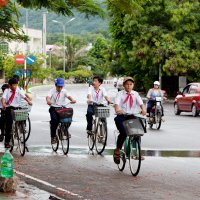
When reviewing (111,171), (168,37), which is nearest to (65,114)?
(111,171)

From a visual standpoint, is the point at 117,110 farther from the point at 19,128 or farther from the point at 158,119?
the point at 158,119

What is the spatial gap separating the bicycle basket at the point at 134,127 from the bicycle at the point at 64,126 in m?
3.65

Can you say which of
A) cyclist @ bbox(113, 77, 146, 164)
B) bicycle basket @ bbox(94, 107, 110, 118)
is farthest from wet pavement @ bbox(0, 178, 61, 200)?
bicycle basket @ bbox(94, 107, 110, 118)

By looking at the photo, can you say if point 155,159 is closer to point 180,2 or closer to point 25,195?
point 25,195

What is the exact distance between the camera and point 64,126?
1659 centimetres

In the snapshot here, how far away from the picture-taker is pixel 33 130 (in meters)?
24.0

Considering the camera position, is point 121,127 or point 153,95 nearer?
point 121,127

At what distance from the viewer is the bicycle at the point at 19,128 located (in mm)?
15984

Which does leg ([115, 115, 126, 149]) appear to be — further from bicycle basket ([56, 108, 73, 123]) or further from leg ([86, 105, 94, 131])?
leg ([86, 105, 94, 131])

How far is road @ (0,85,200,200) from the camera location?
10891 millimetres

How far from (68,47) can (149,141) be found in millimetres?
103998

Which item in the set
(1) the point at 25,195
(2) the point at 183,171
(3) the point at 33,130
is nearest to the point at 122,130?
(2) the point at 183,171

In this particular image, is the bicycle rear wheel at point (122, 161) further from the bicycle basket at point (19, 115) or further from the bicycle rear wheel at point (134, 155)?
the bicycle basket at point (19, 115)

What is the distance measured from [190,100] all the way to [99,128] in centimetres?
1737
